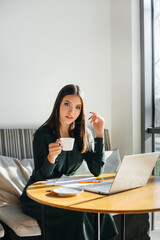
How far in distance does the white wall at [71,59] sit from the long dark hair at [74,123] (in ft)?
2.42

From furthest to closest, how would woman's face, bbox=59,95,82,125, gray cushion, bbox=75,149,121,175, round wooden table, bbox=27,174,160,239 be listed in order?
gray cushion, bbox=75,149,121,175, woman's face, bbox=59,95,82,125, round wooden table, bbox=27,174,160,239

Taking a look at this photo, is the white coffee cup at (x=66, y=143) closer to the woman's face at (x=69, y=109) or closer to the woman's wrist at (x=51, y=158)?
the woman's wrist at (x=51, y=158)

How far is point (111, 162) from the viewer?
2.37m

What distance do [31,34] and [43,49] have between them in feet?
0.50

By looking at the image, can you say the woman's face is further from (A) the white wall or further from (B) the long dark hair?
(A) the white wall

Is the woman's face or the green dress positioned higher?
the woman's face

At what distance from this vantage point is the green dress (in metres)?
1.34

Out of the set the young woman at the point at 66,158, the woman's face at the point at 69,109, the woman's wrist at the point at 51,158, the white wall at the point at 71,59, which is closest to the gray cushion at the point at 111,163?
the white wall at the point at 71,59

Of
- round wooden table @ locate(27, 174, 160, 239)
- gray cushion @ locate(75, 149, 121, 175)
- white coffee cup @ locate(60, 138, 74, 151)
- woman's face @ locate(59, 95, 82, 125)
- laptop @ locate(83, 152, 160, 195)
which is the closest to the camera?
round wooden table @ locate(27, 174, 160, 239)

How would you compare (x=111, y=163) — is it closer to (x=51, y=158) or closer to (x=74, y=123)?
(x=74, y=123)

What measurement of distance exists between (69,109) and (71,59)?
112 cm

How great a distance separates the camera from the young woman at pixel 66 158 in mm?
1354

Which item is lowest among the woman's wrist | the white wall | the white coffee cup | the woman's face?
the woman's wrist

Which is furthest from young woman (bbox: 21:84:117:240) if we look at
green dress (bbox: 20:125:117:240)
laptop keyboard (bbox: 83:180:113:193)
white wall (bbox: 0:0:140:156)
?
white wall (bbox: 0:0:140:156)
